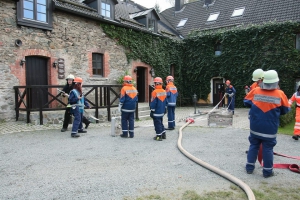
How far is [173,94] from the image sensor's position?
342 inches

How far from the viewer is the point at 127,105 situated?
23.5 feet

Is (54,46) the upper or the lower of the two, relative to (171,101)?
upper

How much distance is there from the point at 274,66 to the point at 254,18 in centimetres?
424

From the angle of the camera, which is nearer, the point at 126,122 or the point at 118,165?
A: the point at 118,165

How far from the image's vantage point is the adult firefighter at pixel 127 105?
714 centimetres

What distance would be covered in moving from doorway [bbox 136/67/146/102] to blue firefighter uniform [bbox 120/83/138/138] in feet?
30.9

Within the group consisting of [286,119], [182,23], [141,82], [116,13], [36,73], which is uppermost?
[182,23]

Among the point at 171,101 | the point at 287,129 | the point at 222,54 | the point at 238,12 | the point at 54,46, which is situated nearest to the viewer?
the point at 171,101

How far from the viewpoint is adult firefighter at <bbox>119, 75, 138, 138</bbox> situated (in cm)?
714

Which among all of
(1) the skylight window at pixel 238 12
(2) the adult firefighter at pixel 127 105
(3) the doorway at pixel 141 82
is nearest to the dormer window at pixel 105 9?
(3) the doorway at pixel 141 82

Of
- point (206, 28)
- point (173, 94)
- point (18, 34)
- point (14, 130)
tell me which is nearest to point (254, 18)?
point (206, 28)

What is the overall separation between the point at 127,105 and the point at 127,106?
0.10 ft

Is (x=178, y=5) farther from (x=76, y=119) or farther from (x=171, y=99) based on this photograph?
(x=76, y=119)

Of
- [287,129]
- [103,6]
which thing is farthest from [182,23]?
[287,129]
